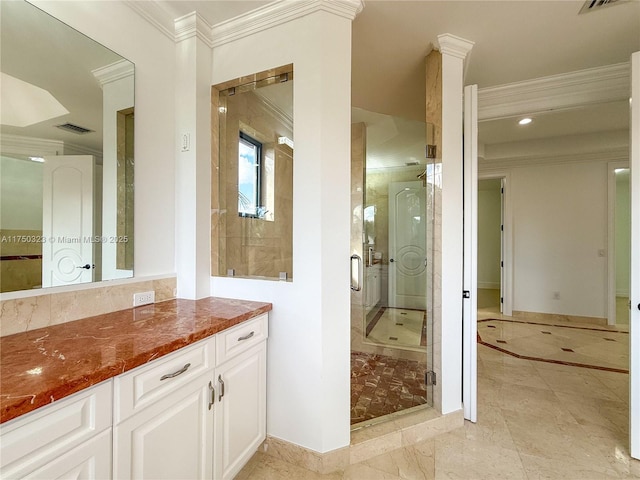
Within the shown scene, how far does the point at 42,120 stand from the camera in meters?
1.24

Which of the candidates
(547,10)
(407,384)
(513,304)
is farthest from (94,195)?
(513,304)

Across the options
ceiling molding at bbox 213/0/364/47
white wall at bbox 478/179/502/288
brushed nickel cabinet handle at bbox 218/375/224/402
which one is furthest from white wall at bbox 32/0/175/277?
white wall at bbox 478/179/502/288

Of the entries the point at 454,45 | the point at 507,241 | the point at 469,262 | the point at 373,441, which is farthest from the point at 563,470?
the point at 507,241

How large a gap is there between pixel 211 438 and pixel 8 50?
1.84 m

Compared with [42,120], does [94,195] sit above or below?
below

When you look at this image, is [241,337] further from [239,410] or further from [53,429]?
[53,429]

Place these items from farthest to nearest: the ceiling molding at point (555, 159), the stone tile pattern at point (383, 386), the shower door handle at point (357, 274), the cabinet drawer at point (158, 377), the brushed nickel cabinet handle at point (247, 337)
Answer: the ceiling molding at point (555, 159) → the shower door handle at point (357, 274) → the stone tile pattern at point (383, 386) → the brushed nickel cabinet handle at point (247, 337) → the cabinet drawer at point (158, 377)

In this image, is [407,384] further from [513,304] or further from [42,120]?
[513,304]

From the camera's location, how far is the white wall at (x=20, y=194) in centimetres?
111

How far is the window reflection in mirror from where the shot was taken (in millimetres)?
1795

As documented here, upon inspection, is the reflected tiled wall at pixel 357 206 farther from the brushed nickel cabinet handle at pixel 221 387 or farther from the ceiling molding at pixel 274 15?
the brushed nickel cabinet handle at pixel 221 387

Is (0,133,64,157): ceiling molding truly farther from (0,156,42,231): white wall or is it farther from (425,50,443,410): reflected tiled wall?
(425,50,443,410): reflected tiled wall

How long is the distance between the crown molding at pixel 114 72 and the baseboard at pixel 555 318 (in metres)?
5.66

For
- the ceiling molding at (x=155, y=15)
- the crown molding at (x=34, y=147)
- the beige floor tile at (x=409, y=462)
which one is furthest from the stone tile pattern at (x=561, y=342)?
the ceiling molding at (x=155, y=15)
